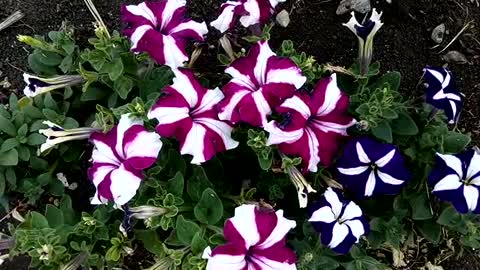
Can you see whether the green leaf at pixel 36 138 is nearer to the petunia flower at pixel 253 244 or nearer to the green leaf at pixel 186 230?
the green leaf at pixel 186 230

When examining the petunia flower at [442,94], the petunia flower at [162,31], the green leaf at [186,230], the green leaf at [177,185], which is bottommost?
the green leaf at [186,230]

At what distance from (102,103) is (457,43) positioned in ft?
4.40

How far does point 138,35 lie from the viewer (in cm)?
186

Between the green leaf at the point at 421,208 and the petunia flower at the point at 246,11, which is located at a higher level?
the petunia flower at the point at 246,11

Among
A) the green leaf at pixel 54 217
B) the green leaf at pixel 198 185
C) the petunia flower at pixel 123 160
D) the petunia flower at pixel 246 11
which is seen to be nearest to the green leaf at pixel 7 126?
the green leaf at pixel 54 217

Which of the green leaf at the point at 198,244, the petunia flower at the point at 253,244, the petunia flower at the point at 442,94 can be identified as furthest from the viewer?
the petunia flower at the point at 442,94

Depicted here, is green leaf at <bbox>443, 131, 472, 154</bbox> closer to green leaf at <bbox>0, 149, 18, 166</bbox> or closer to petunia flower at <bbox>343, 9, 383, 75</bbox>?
petunia flower at <bbox>343, 9, 383, 75</bbox>

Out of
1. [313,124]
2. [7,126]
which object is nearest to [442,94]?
[313,124]

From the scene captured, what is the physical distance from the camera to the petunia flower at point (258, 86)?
5.81 ft

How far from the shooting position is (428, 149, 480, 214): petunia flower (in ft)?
6.08

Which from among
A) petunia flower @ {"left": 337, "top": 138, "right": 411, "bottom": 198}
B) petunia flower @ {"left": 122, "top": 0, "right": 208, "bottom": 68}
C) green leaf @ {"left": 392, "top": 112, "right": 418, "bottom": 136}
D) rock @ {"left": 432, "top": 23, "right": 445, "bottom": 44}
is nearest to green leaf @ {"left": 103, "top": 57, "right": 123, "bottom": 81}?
petunia flower @ {"left": 122, "top": 0, "right": 208, "bottom": 68}

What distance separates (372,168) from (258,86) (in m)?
0.39

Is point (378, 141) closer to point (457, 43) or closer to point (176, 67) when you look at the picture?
point (176, 67)

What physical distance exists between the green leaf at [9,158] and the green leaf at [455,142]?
1288mm
